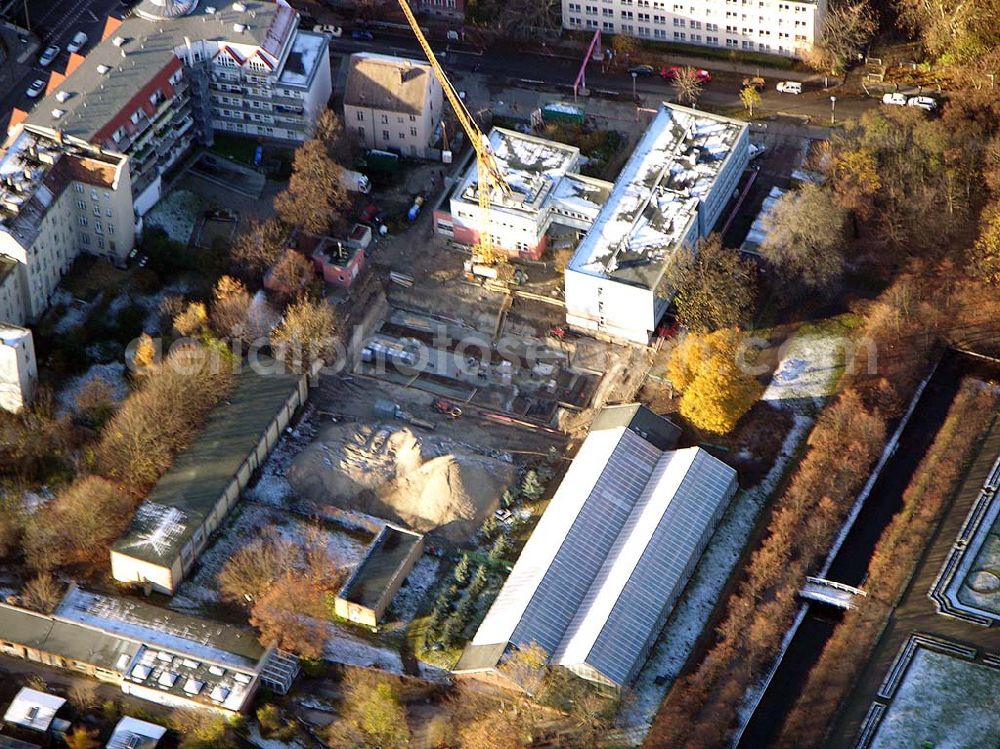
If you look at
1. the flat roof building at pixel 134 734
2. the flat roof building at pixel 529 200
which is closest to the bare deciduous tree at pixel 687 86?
the flat roof building at pixel 529 200

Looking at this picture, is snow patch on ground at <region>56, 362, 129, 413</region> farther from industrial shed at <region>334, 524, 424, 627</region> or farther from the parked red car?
the parked red car

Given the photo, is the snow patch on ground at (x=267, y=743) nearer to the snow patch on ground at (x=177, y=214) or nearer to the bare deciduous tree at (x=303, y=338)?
the bare deciduous tree at (x=303, y=338)

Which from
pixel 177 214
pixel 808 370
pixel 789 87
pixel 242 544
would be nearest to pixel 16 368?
pixel 242 544

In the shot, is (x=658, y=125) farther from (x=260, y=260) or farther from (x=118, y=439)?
(x=118, y=439)

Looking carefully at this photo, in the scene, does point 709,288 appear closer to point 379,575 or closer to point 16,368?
point 379,575

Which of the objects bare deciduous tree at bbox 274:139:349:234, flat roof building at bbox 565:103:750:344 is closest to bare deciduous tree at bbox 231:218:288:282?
bare deciduous tree at bbox 274:139:349:234
